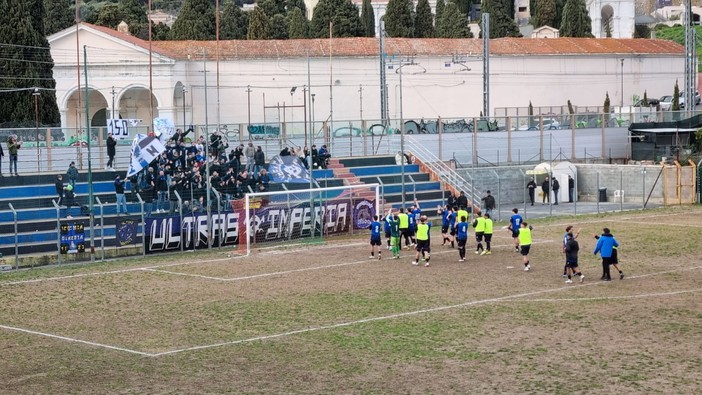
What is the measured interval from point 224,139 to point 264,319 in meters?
24.9

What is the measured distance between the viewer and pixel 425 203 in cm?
4819

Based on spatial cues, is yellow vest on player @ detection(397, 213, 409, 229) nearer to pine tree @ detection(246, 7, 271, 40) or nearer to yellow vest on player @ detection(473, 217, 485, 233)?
yellow vest on player @ detection(473, 217, 485, 233)

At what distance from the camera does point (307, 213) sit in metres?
42.2

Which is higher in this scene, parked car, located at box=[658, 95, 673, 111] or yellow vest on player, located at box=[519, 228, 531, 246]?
parked car, located at box=[658, 95, 673, 111]

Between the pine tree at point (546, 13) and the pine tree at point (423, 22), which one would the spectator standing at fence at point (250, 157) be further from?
the pine tree at point (546, 13)

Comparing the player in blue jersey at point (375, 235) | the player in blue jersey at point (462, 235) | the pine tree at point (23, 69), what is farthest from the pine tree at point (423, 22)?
the player in blue jersey at point (462, 235)

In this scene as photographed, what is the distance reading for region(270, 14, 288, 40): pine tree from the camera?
110m

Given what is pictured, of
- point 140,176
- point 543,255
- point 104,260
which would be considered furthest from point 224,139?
point 543,255

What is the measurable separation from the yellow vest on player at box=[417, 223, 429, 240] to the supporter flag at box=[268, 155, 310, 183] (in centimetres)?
1153

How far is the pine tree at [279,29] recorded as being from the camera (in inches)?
4315

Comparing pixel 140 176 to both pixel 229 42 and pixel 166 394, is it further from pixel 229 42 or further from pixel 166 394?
pixel 229 42

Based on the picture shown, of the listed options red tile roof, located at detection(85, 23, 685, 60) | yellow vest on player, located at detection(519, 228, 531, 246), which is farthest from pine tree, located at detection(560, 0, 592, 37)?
yellow vest on player, located at detection(519, 228, 531, 246)

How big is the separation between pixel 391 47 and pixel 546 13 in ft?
217

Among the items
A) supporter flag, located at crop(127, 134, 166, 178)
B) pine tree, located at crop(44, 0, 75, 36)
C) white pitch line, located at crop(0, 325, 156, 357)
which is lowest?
white pitch line, located at crop(0, 325, 156, 357)
